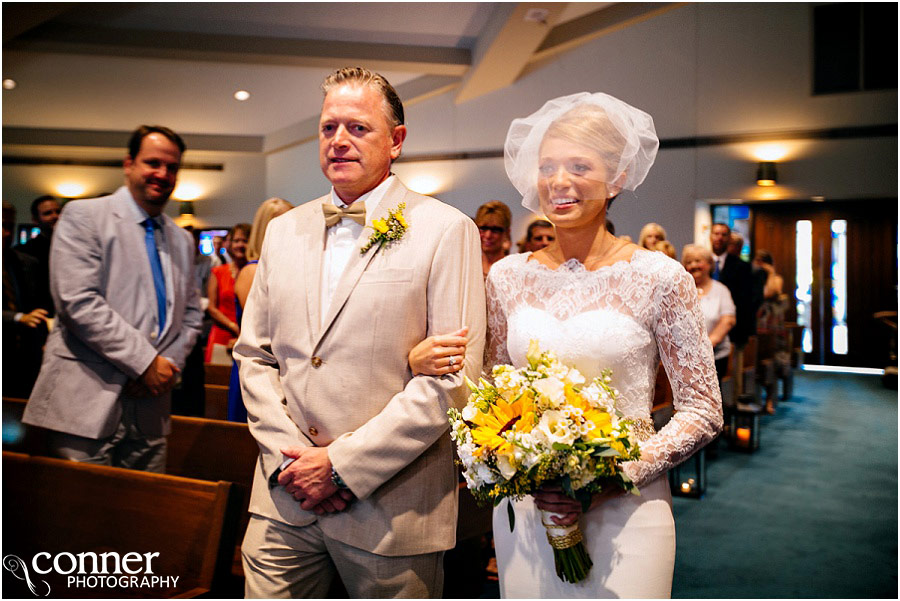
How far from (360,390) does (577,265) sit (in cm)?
63

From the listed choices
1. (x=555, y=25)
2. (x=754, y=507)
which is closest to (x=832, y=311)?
(x=754, y=507)

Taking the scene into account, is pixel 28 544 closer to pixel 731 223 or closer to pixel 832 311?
pixel 731 223

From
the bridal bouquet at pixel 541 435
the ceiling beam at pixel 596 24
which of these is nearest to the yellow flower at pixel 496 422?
the bridal bouquet at pixel 541 435

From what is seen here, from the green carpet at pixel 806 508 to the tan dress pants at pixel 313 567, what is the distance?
6.76 feet

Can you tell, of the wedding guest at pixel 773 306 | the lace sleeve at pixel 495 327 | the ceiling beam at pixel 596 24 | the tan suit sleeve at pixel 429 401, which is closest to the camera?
the tan suit sleeve at pixel 429 401

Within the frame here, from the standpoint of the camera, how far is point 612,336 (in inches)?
68.2

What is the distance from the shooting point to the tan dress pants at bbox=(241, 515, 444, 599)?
175cm

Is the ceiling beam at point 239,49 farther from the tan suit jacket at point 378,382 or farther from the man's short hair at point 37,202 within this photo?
the tan suit jacket at point 378,382

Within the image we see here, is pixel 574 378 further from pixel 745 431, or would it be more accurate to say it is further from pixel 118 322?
pixel 745 431

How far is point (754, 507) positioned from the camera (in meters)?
4.65

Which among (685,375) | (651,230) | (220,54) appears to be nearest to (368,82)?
(685,375)

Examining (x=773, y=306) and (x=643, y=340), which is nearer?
(x=643, y=340)

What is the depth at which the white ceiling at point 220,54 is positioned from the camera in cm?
420

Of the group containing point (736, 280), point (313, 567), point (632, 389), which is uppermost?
point (736, 280)
